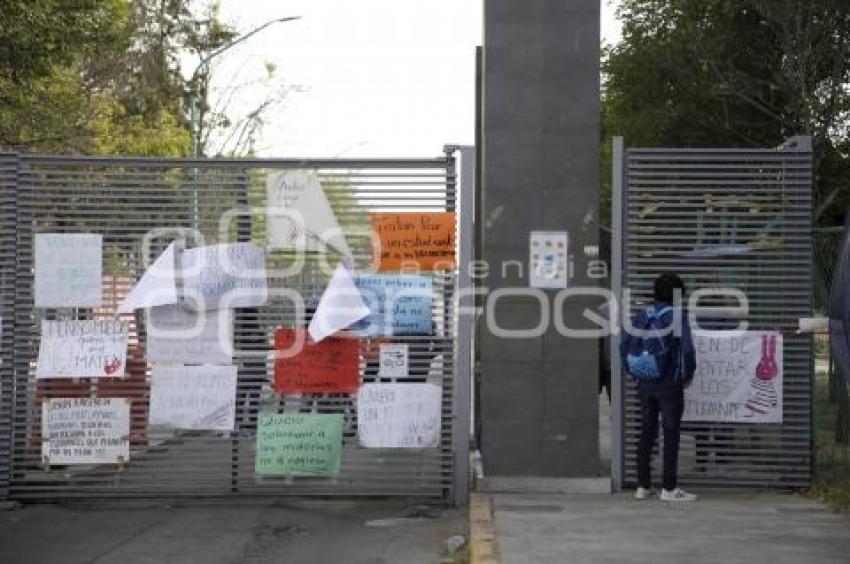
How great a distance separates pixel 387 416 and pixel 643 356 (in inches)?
77.5

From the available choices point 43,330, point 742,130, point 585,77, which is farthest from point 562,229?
point 742,130

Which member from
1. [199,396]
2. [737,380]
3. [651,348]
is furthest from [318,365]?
[737,380]

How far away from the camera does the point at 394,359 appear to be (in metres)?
9.20

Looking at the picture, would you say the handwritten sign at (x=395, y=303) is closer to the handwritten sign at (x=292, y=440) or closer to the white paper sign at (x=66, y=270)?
the handwritten sign at (x=292, y=440)

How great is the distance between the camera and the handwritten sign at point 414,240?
9.20m

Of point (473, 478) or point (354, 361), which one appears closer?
point (354, 361)

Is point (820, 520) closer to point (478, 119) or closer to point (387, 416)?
point (387, 416)

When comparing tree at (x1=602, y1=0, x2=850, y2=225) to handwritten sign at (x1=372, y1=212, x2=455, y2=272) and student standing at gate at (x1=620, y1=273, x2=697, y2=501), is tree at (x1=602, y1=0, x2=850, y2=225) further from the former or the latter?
handwritten sign at (x1=372, y1=212, x2=455, y2=272)

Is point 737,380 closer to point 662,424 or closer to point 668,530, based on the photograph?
point 662,424

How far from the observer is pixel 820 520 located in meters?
8.43

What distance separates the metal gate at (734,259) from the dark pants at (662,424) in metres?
0.35

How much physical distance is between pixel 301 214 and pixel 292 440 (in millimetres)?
1719

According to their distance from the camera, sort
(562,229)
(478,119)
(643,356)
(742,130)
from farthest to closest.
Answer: (742,130)
(478,119)
(562,229)
(643,356)

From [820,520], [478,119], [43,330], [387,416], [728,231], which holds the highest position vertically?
[478,119]
